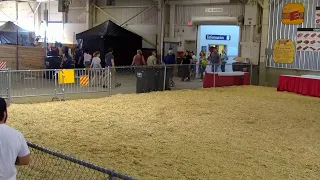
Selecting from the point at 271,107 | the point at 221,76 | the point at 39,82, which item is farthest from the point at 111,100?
the point at 221,76

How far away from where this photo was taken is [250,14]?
22.2 metres

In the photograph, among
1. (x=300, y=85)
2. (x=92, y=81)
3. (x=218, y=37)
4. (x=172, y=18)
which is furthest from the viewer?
(x=172, y=18)

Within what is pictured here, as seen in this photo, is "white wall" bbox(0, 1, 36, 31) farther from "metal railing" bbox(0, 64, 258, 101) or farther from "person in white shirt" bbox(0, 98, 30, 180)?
"person in white shirt" bbox(0, 98, 30, 180)

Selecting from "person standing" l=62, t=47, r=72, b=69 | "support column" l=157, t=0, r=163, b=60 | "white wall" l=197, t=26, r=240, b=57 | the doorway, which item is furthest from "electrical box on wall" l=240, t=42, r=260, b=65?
"person standing" l=62, t=47, r=72, b=69

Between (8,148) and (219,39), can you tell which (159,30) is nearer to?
(219,39)

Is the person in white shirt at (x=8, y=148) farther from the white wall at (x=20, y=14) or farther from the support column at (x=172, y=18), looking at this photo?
the white wall at (x=20, y=14)

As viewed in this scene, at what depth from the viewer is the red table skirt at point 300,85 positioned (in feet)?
54.7

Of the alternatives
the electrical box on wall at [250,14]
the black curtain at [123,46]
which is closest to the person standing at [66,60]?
the black curtain at [123,46]

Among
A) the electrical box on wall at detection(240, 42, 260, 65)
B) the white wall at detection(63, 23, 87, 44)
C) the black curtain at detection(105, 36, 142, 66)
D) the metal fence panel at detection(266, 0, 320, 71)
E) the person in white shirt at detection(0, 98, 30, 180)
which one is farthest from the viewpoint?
the white wall at detection(63, 23, 87, 44)

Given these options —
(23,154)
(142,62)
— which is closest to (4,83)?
(142,62)

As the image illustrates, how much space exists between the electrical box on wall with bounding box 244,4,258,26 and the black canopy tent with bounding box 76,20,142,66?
8368mm

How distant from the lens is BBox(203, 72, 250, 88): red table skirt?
61.2 feet

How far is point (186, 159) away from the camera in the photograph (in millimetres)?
7238

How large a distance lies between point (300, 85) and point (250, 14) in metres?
6.24
